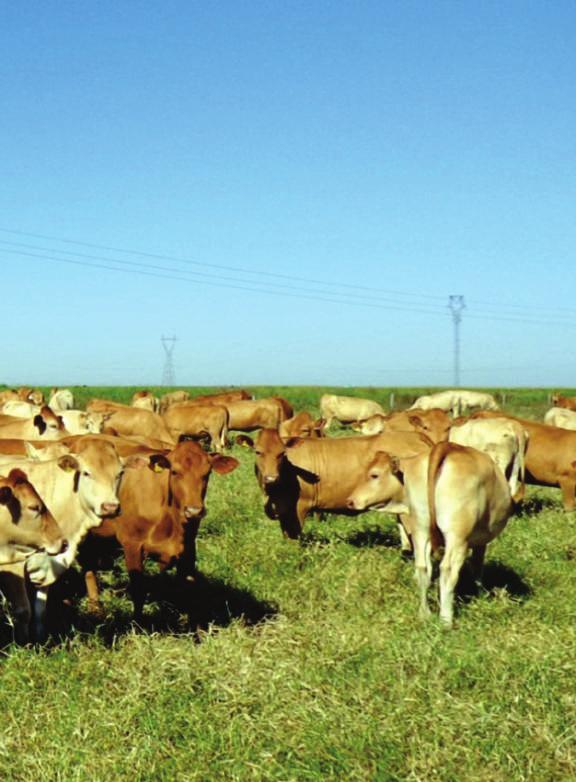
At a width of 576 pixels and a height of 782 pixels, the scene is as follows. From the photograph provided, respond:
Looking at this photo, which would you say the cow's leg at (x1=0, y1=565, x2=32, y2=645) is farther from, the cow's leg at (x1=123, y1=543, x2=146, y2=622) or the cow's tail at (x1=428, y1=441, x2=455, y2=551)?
the cow's tail at (x1=428, y1=441, x2=455, y2=551)

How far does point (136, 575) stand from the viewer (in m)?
8.62

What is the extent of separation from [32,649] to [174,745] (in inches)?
85.6

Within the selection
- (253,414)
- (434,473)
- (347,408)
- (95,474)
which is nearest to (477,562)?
(434,473)

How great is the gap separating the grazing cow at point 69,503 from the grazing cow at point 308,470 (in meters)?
4.15

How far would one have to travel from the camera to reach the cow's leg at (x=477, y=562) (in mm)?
9312

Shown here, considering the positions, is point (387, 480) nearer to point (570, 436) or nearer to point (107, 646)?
point (107, 646)

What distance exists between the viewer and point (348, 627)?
7734 millimetres

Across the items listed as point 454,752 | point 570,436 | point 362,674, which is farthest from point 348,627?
point 570,436

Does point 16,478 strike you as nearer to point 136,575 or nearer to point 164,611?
point 136,575

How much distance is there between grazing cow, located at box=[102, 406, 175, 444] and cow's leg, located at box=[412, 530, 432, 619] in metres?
13.7

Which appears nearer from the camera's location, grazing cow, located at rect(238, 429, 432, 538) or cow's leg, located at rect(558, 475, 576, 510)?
grazing cow, located at rect(238, 429, 432, 538)

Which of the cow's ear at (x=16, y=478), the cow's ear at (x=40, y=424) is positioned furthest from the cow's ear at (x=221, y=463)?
the cow's ear at (x=40, y=424)

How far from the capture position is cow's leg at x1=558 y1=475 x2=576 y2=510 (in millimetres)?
14961

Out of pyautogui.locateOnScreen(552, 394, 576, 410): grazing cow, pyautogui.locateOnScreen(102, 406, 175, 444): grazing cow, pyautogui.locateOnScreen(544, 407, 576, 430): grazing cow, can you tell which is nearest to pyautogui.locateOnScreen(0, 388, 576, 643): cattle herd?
pyautogui.locateOnScreen(102, 406, 175, 444): grazing cow
